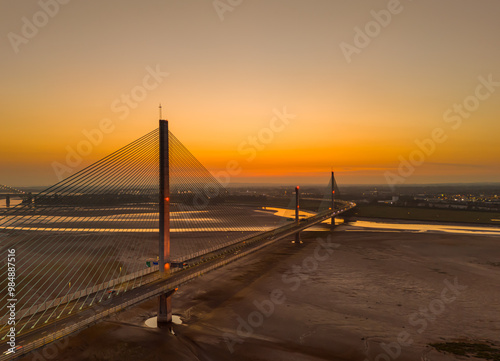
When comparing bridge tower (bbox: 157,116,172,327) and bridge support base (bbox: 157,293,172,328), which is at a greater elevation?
bridge tower (bbox: 157,116,172,327)

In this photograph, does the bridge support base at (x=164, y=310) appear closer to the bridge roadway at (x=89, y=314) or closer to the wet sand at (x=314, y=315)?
the bridge roadway at (x=89, y=314)

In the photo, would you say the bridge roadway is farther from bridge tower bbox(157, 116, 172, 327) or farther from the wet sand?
the wet sand

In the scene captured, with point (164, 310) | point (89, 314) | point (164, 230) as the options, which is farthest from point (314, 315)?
point (89, 314)

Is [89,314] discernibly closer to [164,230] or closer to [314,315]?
[164,230]

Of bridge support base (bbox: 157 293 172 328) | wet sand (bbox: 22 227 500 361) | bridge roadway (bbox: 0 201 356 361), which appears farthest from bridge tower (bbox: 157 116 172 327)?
wet sand (bbox: 22 227 500 361)

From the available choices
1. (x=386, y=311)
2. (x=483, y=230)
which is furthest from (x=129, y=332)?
(x=483, y=230)

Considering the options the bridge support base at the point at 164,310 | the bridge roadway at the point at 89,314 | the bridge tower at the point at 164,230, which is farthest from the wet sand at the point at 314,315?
the bridge roadway at the point at 89,314

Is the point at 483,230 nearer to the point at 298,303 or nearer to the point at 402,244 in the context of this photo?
the point at 402,244
